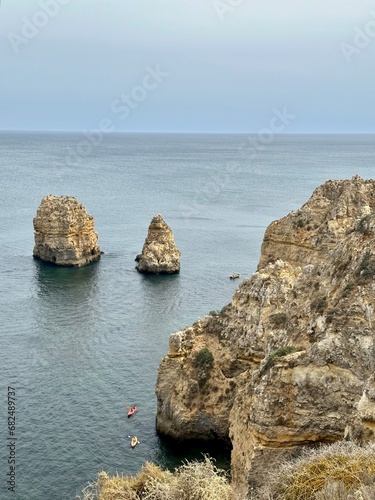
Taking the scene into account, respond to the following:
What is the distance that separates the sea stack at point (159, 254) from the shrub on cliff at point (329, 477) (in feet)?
223

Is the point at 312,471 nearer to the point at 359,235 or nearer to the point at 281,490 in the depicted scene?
the point at 281,490

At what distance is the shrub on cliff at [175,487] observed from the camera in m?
22.1

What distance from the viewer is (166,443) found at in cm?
4075

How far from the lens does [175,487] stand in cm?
2256

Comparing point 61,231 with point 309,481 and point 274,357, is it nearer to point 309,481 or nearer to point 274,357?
point 274,357

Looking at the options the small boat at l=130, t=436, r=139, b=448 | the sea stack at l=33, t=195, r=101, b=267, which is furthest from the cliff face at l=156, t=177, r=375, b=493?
the sea stack at l=33, t=195, r=101, b=267

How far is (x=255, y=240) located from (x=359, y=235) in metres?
76.6

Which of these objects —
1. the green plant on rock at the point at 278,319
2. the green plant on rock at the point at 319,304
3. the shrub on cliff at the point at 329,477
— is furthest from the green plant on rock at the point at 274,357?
the shrub on cliff at the point at 329,477

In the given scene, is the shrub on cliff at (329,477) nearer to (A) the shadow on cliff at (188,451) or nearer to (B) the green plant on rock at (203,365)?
(A) the shadow on cliff at (188,451)

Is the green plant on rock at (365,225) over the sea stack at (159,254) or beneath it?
over

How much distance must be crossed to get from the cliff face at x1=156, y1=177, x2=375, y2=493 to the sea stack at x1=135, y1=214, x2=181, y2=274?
40.3m

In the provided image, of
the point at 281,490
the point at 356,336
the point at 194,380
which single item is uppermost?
the point at 356,336

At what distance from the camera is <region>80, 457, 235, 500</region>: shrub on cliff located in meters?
22.1

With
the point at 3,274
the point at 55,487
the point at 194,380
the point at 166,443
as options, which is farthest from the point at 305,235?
the point at 3,274
